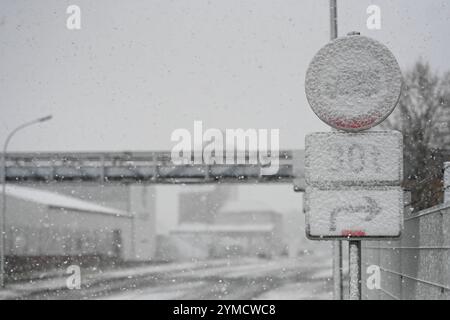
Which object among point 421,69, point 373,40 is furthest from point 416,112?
point 373,40

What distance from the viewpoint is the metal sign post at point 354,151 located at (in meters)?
3.27

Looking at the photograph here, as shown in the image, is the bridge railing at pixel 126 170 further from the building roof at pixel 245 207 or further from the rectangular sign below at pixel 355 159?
the building roof at pixel 245 207

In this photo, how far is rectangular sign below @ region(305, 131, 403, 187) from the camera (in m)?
3.29

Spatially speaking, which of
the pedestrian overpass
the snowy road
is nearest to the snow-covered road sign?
the snowy road

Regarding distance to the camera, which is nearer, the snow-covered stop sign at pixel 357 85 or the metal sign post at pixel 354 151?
the metal sign post at pixel 354 151

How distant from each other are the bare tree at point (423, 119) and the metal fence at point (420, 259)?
43.4ft

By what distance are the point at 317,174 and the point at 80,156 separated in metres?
46.5

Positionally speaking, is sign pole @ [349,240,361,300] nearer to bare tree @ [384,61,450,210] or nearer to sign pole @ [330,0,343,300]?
sign pole @ [330,0,343,300]

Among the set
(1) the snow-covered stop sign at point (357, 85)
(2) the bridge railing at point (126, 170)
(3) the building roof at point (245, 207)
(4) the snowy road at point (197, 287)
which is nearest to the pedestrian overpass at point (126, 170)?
(2) the bridge railing at point (126, 170)

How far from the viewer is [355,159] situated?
10.9 ft

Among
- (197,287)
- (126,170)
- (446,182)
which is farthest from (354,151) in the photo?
(126,170)

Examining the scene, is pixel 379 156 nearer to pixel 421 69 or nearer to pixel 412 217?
pixel 412 217

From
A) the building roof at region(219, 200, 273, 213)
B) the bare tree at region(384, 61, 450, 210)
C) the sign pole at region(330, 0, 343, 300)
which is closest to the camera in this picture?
the sign pole at region(330, 0, 343, 300)
